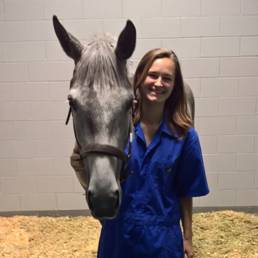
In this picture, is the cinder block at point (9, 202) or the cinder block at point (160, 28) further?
the cinder block at point (9, 202)

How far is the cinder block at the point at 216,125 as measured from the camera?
296cm

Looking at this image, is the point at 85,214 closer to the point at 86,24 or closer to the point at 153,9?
the point at 86,24

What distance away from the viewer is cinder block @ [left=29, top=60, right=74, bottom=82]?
2816mm

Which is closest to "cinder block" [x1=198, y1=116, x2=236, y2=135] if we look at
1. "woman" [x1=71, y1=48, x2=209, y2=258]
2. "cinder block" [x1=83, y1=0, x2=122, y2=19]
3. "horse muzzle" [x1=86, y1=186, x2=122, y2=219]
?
"cinder block" [x1=83, y1=0, x2=122, y2=19]

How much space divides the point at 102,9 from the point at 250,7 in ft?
3.79

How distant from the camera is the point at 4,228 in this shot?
2.90m

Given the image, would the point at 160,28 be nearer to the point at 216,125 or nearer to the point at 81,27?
the point at 81,27

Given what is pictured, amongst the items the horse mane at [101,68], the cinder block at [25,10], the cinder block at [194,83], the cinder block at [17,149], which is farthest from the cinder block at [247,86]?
the horse mane at [101,68]

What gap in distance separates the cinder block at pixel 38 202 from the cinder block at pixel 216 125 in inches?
56.2

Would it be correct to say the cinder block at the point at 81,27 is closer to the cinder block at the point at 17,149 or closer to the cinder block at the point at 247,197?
the cinder block at the point at 17,149

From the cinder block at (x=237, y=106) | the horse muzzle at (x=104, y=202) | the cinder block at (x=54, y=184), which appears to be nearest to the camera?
the horse muzzle at (x=104, y=202)

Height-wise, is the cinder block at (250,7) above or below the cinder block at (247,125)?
above

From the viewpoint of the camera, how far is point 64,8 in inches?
107

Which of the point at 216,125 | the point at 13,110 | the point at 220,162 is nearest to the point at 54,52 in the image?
the point at 13,110
